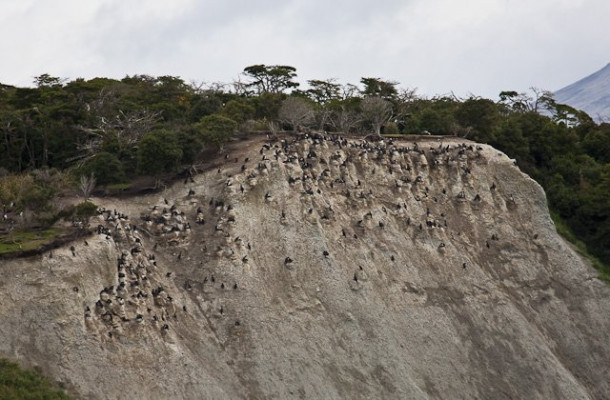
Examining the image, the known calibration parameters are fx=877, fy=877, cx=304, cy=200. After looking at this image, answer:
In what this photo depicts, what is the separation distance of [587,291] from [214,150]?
25030 mm

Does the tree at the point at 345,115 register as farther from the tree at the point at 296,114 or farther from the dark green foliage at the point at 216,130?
the dark green foliage at the point at 216,130

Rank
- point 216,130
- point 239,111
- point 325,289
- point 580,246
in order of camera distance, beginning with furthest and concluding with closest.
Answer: point 239,111, point 580,246, point 216,130, point 325,289

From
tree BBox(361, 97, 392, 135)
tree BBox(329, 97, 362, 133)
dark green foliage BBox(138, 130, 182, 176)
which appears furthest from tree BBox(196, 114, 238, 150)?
tree BBox(361, 97, 392, 135)

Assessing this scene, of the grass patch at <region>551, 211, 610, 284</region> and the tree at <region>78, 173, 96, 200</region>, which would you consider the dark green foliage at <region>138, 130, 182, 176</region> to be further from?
the grass patch at <region>551, 211, 610, 284</region>

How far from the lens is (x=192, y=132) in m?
52.2

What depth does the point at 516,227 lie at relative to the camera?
57.0 m

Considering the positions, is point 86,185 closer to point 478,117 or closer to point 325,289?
point 325,289

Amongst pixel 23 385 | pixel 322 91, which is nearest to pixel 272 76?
pixel 322 91

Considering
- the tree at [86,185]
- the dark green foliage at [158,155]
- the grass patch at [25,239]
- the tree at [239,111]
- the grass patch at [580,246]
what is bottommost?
the grass patch at [580,246]

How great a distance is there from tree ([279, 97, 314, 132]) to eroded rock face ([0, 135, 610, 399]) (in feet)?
14.9

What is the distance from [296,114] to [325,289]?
52.6ft

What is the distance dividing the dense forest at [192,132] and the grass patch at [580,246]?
1.67 feet

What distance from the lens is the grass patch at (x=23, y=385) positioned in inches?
1324

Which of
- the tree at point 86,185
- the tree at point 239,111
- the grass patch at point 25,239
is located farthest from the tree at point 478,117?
the grass patch at point 25,239
